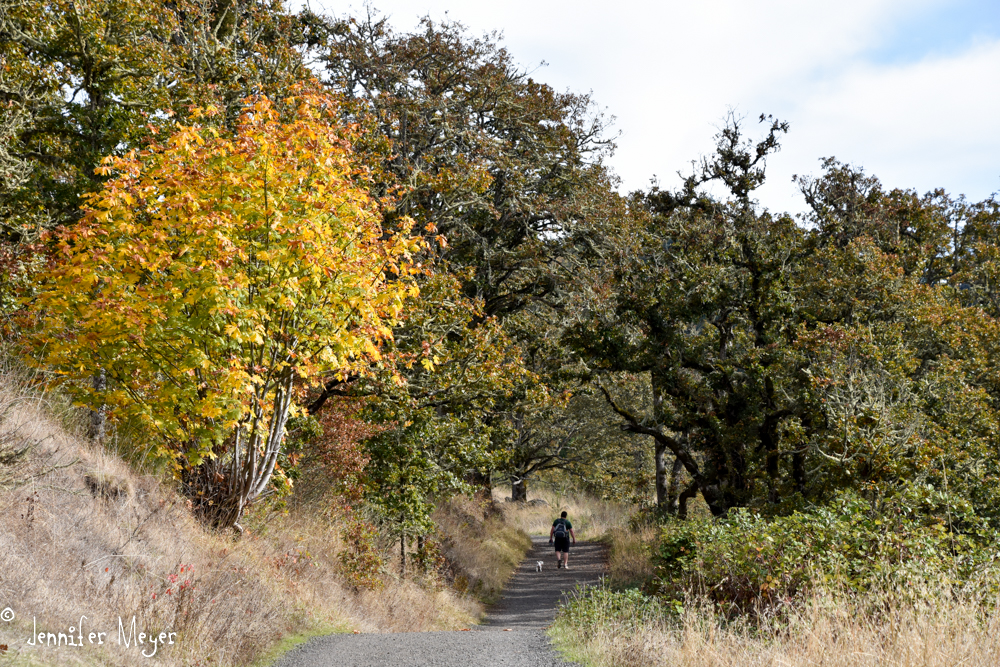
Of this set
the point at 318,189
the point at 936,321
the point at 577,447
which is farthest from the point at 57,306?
the point at 577,447

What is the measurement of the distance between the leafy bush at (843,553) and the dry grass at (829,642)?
0.47 metres

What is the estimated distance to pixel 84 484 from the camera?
8258 mm

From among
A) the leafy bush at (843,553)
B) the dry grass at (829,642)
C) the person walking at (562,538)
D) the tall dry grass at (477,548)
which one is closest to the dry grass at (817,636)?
the dry grass at (829,642)

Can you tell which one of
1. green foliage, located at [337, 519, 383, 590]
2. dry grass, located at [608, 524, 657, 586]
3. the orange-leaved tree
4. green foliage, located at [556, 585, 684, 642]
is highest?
the orange-leaved tree

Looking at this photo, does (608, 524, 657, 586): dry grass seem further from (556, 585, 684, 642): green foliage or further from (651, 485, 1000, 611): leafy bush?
(651, 485, 1000, 611): leafy bush

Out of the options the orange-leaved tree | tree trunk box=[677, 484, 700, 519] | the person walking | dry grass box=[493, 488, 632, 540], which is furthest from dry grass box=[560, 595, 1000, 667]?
dry grass box=[493, 488, 632, 540]

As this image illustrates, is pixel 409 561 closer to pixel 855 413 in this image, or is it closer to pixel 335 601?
pixel 335 601

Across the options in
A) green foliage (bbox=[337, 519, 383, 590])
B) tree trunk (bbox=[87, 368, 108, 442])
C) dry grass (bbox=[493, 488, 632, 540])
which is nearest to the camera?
tree trunk (bbox=[87, 368, 108, 442])

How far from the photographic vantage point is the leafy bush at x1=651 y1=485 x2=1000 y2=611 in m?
8.80

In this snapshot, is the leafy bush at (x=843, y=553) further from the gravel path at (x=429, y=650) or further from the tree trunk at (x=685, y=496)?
the tree trunk at (x=685, y=496)

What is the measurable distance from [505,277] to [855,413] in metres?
10.7
